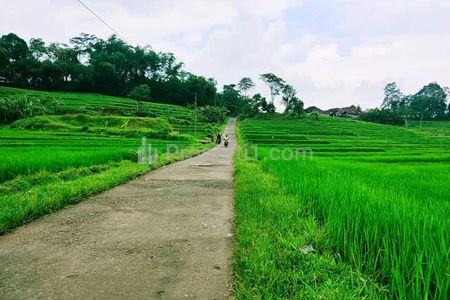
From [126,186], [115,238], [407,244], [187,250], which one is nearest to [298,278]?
[407,244]

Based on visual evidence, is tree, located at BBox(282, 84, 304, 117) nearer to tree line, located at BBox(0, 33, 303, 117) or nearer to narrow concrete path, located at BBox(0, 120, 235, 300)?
tree line, located at BBox(0, 33, 303, 117)

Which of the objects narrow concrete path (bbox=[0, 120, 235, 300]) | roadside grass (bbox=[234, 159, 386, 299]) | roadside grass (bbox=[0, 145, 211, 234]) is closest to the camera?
roadside grass (bbox=[234, 159, 386, 299])

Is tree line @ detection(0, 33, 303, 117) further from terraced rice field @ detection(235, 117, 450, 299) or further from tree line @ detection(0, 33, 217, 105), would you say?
terraced rice field @ detection(235, 117, 450, 299)

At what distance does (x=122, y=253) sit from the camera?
3508 mm

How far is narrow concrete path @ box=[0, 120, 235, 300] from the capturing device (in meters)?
2.69

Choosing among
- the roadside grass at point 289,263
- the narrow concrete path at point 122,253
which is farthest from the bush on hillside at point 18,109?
the roadside grass at point 289,263

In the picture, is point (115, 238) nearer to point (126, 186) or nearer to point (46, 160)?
point (126, 186)

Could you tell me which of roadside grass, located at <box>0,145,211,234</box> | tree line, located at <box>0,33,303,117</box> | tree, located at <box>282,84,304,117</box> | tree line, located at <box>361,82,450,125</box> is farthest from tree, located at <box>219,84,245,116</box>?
roadside grass, located at <box>0,145,211,234</box>

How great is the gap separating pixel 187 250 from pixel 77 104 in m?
60.3

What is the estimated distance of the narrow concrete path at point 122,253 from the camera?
106 inches

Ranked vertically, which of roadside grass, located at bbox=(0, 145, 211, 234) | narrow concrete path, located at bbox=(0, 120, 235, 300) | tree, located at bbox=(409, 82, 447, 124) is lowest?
narrow concrete path, located at bbox=(0, 120, 235, 300)

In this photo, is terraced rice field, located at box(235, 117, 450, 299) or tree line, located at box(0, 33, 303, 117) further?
tree line, located at box(0, 33, 303, 117)

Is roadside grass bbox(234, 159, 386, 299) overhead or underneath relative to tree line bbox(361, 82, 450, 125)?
underneath

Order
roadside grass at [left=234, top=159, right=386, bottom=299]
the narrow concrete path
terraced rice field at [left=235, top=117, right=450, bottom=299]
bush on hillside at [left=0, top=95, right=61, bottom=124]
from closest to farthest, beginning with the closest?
terraced rice field at [left=235, top=117, right=450, bottom=299] < roadside grass at [left=234, top=159, right=386, bottom=299] < the narrow concrete path < bush on hillside at [left=0, top=95, right=61, bottom=124]
